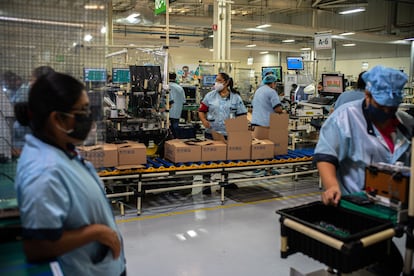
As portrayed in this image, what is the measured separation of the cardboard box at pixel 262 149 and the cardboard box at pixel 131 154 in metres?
1.44

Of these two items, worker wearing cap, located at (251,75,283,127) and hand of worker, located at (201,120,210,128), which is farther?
worker wearing cap, located at (251,75,283,127)

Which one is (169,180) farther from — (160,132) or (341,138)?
(341,138)

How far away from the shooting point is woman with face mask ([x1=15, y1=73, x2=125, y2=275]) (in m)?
1.28

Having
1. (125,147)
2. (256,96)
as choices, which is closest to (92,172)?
(125,147)

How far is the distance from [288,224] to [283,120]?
3.85 m

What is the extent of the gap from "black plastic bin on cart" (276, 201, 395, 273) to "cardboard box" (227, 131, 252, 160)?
3051 millimetres

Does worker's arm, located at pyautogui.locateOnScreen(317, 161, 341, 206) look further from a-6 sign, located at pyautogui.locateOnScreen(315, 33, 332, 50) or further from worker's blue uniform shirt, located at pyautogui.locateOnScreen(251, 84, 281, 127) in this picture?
a-6 sign, located at pyautogui.locateOnScreen(315, 33, 332, 50)

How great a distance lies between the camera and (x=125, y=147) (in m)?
4.64

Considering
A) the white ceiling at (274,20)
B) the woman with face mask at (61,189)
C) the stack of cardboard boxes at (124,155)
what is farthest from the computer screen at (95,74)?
the white ceiling at (274,20)

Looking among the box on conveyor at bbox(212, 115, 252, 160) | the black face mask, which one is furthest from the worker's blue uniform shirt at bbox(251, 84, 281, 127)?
the black face mask

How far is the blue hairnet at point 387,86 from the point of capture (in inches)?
73.8

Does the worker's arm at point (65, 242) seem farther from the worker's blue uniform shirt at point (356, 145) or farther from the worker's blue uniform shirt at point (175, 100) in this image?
the worker's blue uniform shirt at point (175, 100)

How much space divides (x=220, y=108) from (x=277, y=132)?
2.94 feet

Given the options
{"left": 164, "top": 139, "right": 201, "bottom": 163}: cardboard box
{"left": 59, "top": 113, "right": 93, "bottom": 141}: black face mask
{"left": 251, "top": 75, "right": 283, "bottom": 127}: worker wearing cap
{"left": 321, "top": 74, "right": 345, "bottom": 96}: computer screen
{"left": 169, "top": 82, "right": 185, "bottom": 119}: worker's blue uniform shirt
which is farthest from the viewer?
{"left": 169, "top": 82, "right": 185, "bottom": 119}: worker's blue uniform shirt
